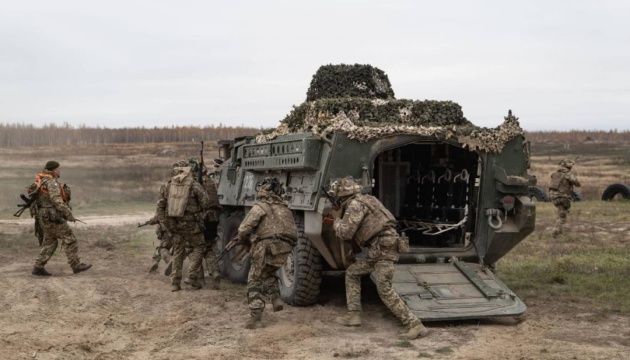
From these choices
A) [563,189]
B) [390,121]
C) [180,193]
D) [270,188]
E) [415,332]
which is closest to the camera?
[415,332]

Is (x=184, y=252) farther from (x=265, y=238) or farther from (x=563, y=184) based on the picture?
(x=563, y=184)

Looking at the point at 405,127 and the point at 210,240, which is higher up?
the point at 405,127

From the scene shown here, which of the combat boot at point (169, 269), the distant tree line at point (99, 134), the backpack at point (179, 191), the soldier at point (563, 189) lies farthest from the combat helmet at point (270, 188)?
the distant tree line at point (99, 134)

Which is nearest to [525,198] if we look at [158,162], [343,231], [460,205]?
[460,205]

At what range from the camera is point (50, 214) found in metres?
11.6

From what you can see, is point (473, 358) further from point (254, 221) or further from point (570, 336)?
point (254, 221)

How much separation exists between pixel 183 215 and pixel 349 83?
295cm

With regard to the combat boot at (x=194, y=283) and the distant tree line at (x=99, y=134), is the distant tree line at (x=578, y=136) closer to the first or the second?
the distant tree line at (x=99, y=134)

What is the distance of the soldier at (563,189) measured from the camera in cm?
1691

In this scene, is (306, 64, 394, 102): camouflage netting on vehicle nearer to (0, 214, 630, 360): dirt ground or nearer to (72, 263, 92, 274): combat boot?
(0, 214, 630, 360): dirt ground

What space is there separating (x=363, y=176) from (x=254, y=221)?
1.33 metres

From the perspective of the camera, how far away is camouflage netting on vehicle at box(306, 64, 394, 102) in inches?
442

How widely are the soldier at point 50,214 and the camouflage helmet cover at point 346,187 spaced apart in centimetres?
488

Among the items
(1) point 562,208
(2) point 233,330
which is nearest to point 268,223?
(2) point 233,330
